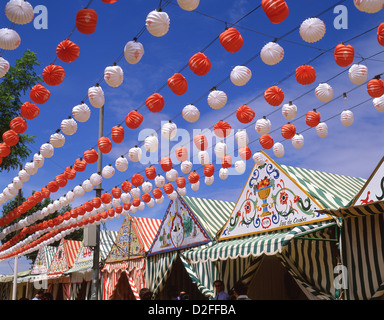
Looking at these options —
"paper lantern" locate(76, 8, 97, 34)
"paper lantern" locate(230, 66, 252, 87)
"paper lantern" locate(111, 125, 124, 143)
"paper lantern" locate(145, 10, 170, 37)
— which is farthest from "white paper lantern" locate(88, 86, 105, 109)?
"paper lantern" locate(230, 66, 252, 87)

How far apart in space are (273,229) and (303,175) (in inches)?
71.1

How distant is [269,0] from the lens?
601 cm

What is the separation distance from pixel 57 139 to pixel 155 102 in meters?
2.94

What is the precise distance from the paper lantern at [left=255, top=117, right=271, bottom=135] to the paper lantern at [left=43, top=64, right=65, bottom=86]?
4.47 meters

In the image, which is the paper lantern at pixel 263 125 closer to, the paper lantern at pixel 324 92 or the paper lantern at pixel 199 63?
the paper lantern at pixel 324 92

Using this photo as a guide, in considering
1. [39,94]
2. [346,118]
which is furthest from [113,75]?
[346,118]

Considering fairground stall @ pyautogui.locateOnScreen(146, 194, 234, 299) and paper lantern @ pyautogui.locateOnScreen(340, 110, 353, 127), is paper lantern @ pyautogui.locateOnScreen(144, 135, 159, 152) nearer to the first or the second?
fairground stall @ pyautogui.locateOnScreen(146, 194, 234, 299)

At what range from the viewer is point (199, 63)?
712 cm

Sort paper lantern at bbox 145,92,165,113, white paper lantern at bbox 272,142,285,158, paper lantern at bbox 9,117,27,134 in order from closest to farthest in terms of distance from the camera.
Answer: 1. paper lantern at bbox 145,92,165,113
2. paper lantern at bbox 9,117,27,134
3. white paper lantern at bbox 272,142,285,158

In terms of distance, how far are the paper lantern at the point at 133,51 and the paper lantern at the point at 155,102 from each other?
136 cm

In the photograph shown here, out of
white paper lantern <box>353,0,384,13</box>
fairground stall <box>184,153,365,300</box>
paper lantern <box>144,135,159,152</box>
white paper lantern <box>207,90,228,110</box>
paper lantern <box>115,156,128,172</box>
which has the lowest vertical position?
fairground stall <box>184,153,365,300</box>

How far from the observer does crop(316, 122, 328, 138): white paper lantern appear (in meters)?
9.62

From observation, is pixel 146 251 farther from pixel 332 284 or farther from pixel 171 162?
pixel 332 284
